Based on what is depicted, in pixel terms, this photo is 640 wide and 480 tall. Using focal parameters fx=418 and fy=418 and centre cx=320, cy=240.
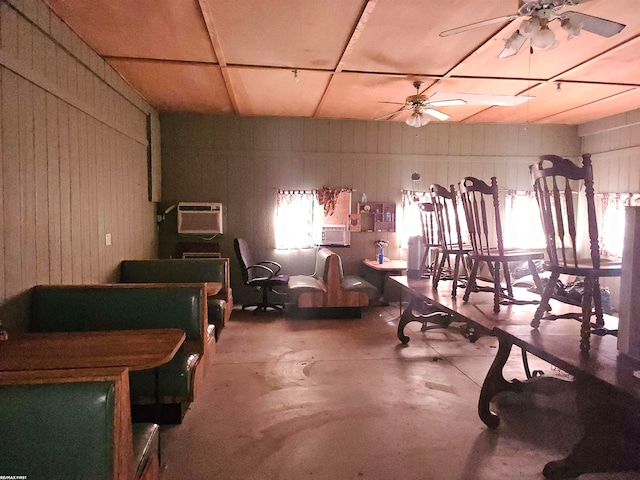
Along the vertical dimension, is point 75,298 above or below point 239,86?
below

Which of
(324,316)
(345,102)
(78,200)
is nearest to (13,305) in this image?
(78,200)

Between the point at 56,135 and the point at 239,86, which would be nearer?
the point at 56,135

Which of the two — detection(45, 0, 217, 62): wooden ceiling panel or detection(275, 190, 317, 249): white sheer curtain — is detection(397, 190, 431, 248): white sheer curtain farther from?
detection(45, 0, 217, 62): wooden ceiling panel

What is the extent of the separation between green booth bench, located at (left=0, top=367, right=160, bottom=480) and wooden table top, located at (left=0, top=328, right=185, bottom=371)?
38 cm

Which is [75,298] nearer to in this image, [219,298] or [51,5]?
[219,298]

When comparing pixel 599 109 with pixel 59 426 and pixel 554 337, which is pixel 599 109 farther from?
pixel 59 426

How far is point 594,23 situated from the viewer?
2.62 metres

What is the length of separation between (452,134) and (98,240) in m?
5.24

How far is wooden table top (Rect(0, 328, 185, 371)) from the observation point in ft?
5.50

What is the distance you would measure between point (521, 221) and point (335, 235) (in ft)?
9.99

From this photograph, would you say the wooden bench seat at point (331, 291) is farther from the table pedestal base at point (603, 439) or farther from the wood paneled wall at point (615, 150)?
the wood paneled wall at point (615, 150)

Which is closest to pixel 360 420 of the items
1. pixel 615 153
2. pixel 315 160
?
pixel 315 160

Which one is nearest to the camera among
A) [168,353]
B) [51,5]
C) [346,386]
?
[168,353]

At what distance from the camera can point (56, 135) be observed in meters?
3.11
